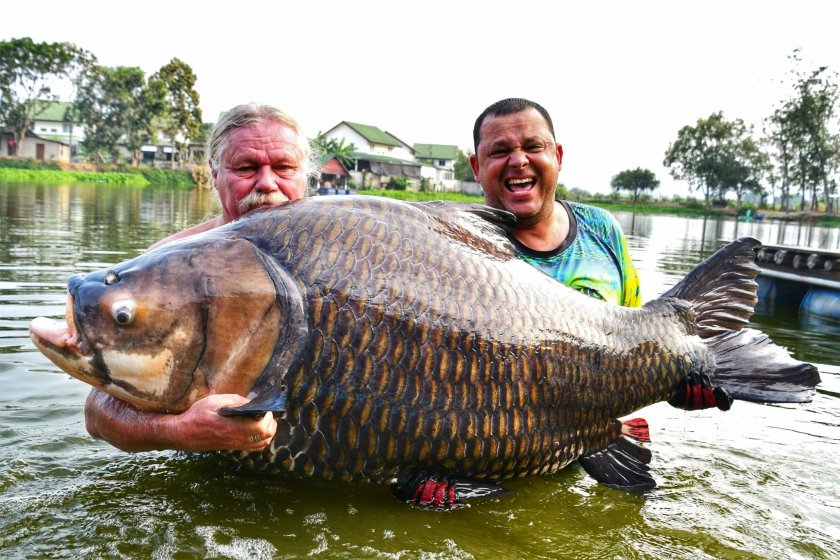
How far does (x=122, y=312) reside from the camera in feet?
7.16

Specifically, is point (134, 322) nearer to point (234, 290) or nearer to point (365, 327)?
point (234, 290)

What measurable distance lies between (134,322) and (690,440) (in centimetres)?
345

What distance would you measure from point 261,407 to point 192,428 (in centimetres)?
29

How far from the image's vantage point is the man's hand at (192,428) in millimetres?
2219

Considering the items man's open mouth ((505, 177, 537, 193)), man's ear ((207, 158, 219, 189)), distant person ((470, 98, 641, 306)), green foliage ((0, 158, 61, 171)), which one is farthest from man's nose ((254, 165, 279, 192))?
green foliage ((0, 158, 61, 171))

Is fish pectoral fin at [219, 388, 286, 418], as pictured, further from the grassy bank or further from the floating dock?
the grassy bank

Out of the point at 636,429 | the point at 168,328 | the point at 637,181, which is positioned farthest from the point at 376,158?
the point at 168,328

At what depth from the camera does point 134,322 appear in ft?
7.21

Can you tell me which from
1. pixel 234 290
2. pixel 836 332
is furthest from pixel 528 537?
pixel 836 332

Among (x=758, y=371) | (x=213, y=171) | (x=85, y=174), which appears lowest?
(x=758, y=371)

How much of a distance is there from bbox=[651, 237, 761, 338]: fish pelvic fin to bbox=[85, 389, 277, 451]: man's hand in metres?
→ 2.06

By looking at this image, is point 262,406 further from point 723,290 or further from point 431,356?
point 723,290

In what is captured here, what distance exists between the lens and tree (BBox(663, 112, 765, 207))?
247 ft

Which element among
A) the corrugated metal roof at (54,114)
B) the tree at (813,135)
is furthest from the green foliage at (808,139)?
the corrugated metal roof at (54,114)
